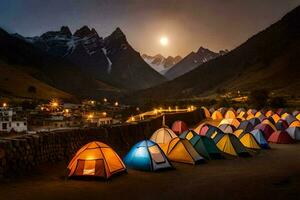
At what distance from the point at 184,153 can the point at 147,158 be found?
8.36ft

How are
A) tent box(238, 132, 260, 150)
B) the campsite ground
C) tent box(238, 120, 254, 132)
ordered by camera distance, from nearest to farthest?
the campsite ground, tent box(238, 132, 260, 150), tent box(238, 120, 254, 132)

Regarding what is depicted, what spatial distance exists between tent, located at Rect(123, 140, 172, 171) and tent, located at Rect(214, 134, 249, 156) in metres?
5.08

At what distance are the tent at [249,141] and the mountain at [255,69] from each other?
275 feet

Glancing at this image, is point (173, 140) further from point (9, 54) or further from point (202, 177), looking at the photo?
point (9, 54)

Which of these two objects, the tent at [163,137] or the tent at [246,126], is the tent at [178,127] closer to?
the tent at [246,126]

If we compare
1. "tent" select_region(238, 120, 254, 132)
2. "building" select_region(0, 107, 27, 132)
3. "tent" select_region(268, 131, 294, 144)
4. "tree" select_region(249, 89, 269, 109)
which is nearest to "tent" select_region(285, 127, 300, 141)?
"tent" select_region(268, 131, 294, 144)

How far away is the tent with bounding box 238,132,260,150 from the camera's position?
2164 cm

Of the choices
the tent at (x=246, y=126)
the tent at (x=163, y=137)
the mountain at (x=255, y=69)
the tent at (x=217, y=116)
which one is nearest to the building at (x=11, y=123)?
the tent at (x=217, y=116)

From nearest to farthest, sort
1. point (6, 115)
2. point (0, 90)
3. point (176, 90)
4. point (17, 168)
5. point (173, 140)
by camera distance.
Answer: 1. point (17, 168)
2. point (173, 140)
3. point (6, 115)
4. point (0, 90)
5. point (176, 90)

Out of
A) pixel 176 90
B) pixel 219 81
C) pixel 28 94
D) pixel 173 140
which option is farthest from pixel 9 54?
pixel 173 140

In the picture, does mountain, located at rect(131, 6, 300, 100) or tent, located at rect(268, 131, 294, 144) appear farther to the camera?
mountain, located at rect(131, 6, 300, 100)

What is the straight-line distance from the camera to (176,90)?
183125 mm

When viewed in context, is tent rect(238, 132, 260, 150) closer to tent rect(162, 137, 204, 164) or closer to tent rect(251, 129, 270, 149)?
tent rect(251, 129, 270, 149)

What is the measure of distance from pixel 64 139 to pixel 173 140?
220 inches
